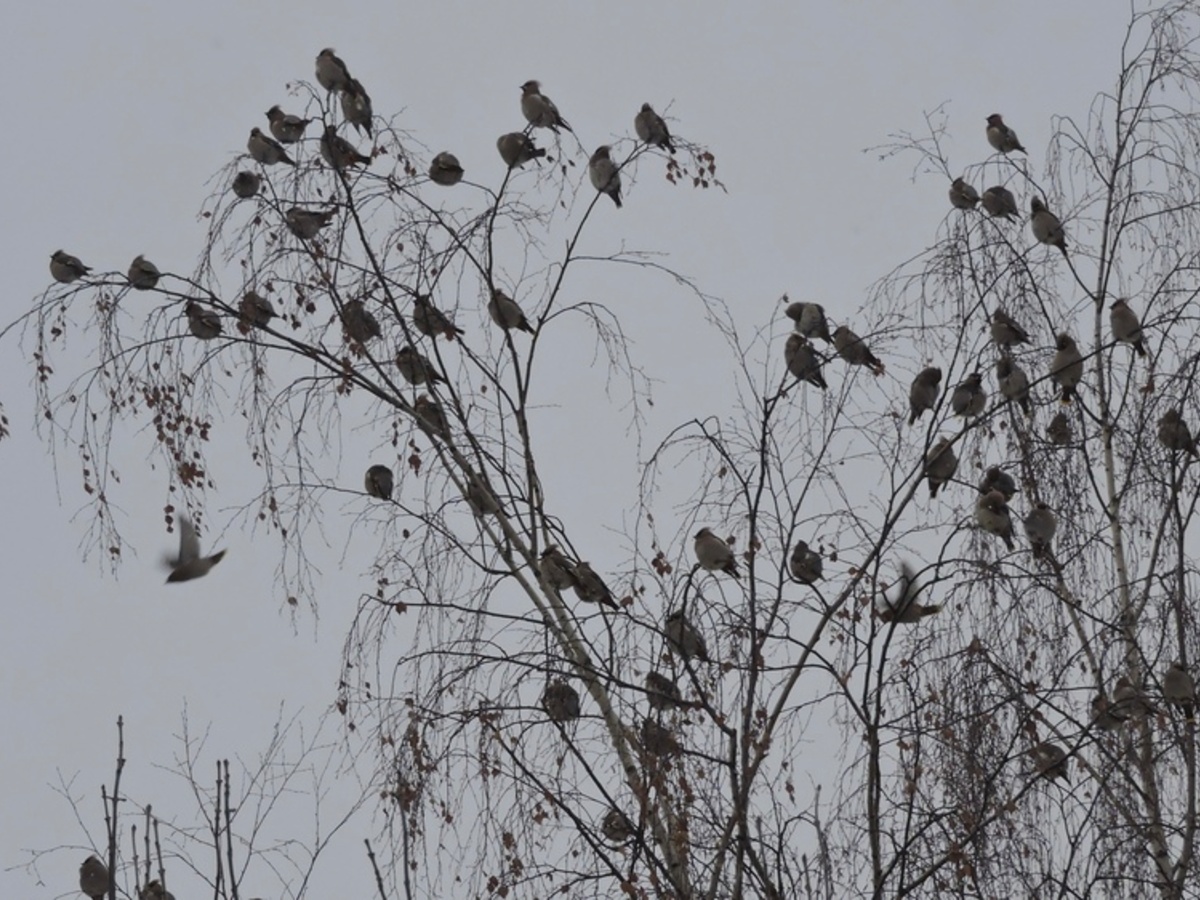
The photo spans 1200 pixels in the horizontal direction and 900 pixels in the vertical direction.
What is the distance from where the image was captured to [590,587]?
15.8ft

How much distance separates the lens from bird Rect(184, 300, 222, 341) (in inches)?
208

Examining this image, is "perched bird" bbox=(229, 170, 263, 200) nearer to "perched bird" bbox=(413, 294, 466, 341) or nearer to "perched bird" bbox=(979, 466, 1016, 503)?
"perched bird" bbox=(413, 294, 466, 341)

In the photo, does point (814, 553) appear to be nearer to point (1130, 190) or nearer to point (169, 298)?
point (169, 298)

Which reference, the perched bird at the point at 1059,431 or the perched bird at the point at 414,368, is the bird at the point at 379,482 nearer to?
the perched bird at the point at 414,368

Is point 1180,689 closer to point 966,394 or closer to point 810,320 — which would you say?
point 966,394

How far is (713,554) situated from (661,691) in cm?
40

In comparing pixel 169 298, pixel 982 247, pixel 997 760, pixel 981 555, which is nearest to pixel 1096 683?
pixel 997 760

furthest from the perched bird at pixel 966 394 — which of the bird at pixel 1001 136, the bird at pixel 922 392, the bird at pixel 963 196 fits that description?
the bird at pixel 1001 136

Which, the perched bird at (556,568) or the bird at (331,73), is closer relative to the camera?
the perched bird at (556,568)

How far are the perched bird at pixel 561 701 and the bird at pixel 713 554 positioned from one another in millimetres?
414

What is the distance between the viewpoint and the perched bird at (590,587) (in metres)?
4.75

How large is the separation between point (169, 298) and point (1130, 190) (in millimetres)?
2922

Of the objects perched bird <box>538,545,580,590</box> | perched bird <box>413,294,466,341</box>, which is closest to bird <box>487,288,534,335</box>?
perched bird <box>413,294,466,341</box>

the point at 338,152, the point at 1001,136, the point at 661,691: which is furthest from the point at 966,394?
the point at 1001,136
